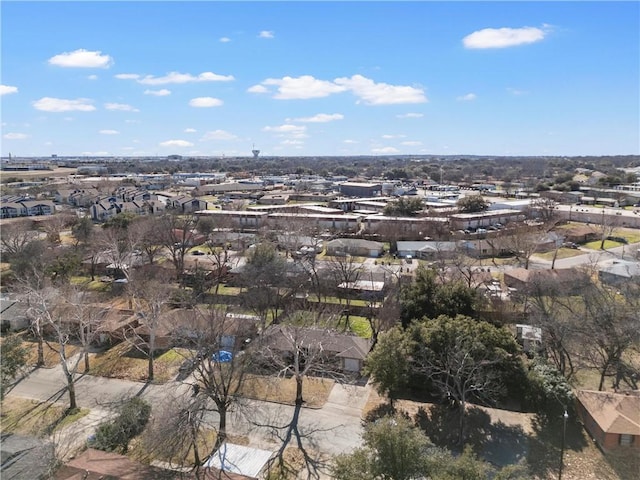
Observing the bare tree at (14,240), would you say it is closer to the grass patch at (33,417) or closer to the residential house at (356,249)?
the grass patch at (33,417)

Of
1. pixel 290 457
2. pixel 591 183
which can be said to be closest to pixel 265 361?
pixel 290 457

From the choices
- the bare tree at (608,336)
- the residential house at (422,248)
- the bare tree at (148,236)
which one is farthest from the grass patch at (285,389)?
the residential house at (422,248)

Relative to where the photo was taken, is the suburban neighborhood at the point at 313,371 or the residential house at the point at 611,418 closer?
the suburban neighborhood at the point at 313,371

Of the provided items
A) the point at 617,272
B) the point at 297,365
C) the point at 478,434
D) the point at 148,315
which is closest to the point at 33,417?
the point at 148,315

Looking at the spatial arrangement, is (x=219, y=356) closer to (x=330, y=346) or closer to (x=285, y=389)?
(x=285, y=389)

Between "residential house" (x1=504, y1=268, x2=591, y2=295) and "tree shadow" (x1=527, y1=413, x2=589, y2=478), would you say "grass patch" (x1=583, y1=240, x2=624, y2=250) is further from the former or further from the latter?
"tree shadow" (x1=527, y1=413, x2=589, y2=478)

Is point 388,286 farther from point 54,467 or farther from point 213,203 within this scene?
point 213,203
